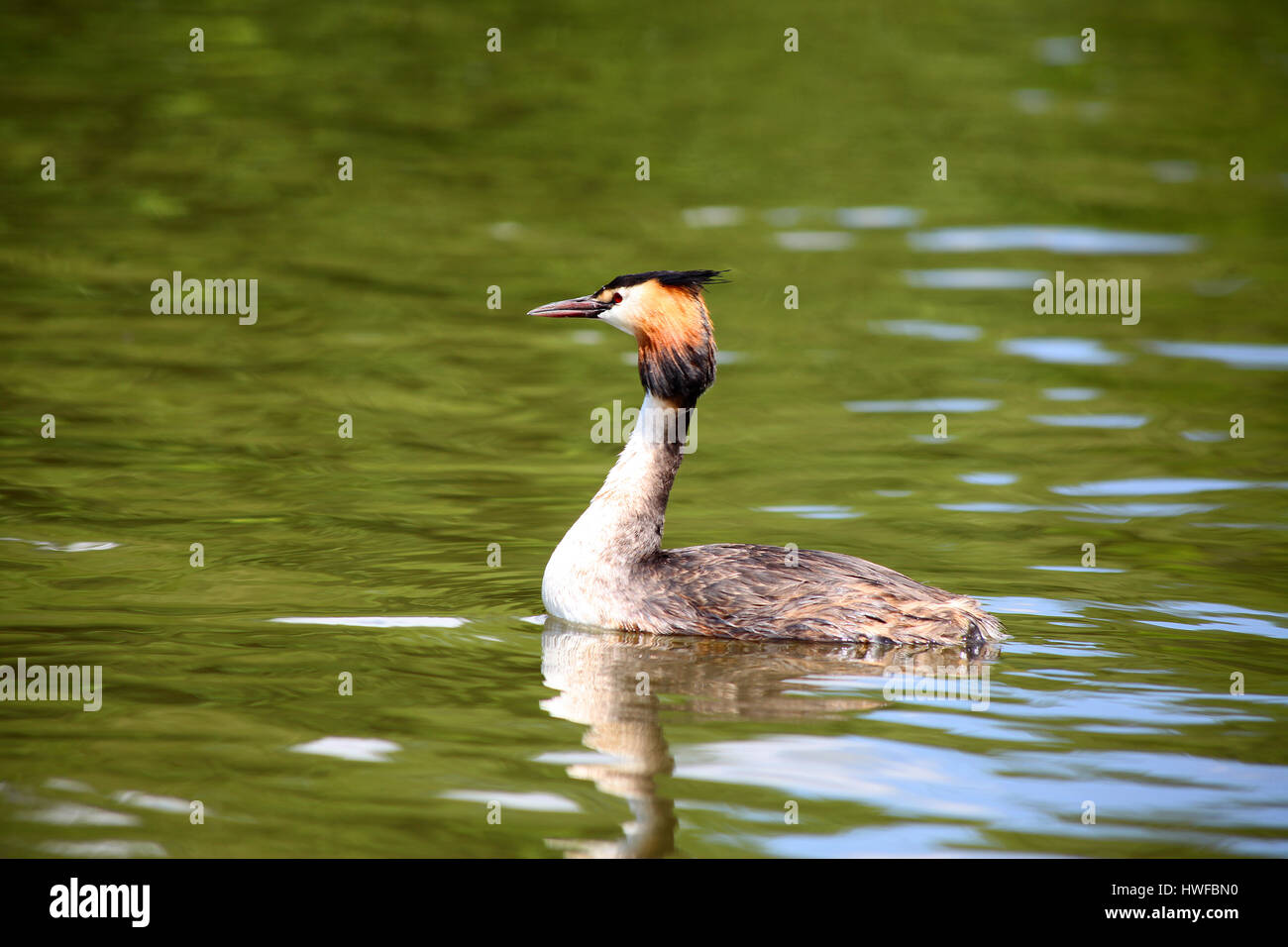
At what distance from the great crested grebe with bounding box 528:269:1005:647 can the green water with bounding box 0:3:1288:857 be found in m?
0.19

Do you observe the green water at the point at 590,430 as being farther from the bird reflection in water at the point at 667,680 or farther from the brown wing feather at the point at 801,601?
the brown wing feather at the point at 801,601

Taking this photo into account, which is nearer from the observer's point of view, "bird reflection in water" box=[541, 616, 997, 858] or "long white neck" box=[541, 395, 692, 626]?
"bird reflection in water" box=[541, 616, 997, 858]

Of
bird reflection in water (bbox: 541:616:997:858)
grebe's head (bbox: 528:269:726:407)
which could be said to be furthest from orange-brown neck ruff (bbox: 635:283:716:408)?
bird reflection in water (bbox: 541:616:997:858)

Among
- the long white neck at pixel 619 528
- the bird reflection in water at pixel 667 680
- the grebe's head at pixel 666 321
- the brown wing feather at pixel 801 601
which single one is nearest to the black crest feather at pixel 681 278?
the grebe's head at pixel 666 321

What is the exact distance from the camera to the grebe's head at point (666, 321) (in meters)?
10.1

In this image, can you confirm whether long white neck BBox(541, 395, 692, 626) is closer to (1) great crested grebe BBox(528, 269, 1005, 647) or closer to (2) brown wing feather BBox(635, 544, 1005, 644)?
(1) great crested grebe BBox(528, 269, 1005, 647)

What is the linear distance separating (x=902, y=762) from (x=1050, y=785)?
2.16 ft

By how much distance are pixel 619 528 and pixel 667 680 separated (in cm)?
122

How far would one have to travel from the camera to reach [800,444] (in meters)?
14.3

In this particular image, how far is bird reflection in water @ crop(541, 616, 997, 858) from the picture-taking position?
331 inches
